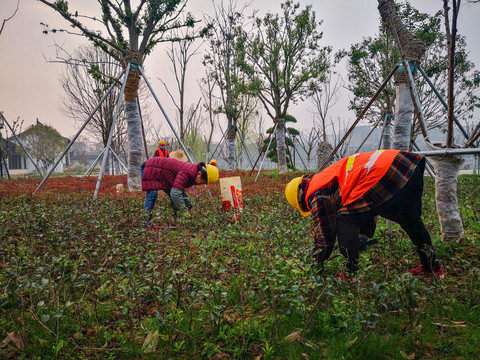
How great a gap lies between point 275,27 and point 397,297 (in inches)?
578

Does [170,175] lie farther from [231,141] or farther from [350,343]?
[231,141]

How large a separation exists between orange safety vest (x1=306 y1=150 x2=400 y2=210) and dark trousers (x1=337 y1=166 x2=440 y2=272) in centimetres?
19

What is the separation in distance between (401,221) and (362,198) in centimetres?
52

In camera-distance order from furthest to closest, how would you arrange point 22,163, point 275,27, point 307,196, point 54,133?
point 22,163 → point 54,133 → point 275,27 → point 307,196

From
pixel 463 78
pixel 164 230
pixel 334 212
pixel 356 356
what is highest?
pixel 463 78

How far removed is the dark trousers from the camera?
2.43 m

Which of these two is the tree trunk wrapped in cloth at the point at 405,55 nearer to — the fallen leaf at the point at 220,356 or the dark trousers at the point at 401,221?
the dark trousers at the point at 401,221

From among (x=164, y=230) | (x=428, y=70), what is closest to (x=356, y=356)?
(x=164, y=230)

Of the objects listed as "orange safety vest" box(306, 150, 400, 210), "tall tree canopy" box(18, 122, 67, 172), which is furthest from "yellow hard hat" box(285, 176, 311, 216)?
"tall tree canopy" box(18, 122, 67, 172)

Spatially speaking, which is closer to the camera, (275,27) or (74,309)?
(74,309)

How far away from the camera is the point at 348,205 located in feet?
8.08

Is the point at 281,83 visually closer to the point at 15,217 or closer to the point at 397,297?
the point at 15,217

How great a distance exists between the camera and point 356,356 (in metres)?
1.78

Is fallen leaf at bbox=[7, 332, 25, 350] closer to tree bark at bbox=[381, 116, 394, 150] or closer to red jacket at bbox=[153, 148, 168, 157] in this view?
red jacket at bbox=[153, 148, 168, 157]
